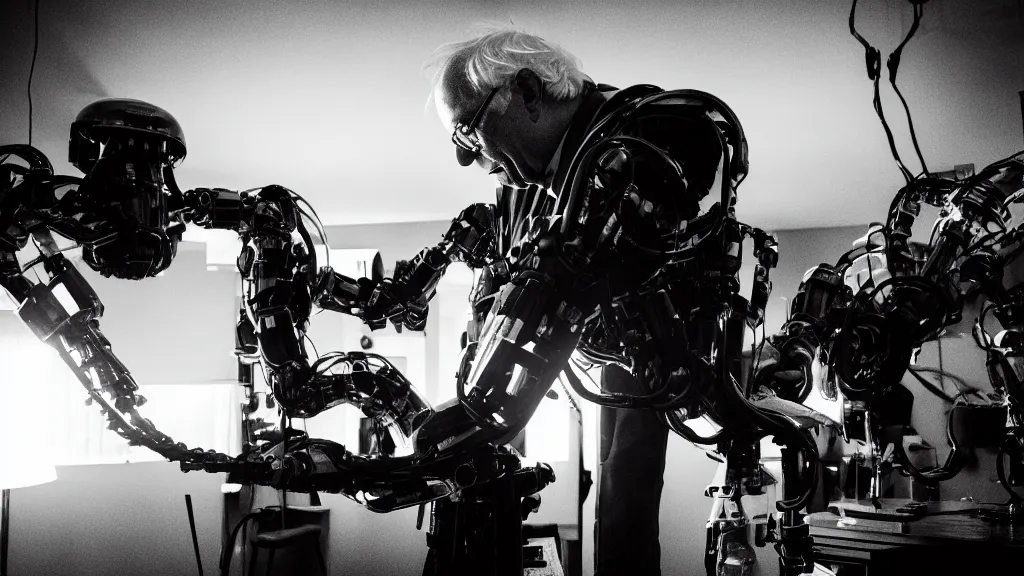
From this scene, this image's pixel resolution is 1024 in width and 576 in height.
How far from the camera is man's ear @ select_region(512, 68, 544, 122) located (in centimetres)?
99

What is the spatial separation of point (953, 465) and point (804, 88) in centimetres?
107

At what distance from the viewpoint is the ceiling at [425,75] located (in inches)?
64.7

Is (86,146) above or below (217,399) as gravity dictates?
above

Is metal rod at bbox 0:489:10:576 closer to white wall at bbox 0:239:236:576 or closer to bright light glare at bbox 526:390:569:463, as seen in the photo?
white wall at bbox 0:239:236:576

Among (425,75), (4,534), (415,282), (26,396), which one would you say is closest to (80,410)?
(26,396)

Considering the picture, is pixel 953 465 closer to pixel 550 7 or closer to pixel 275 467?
pixel 550 7

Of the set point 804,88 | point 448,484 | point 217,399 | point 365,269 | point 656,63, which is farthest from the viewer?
point 217,399

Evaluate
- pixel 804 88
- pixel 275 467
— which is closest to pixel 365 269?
pixel 275 467

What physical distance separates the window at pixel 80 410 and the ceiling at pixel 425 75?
60.5 inches

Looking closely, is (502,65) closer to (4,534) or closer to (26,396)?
(4,534)

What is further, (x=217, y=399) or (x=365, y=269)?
(x=217, y=399)

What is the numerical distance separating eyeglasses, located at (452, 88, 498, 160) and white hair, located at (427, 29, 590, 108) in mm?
22

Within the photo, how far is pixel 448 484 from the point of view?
0.88 meters

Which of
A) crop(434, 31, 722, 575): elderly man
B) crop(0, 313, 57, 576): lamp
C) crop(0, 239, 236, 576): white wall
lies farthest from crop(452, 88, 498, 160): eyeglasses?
crop(0, 239, 236, 576): white wall
